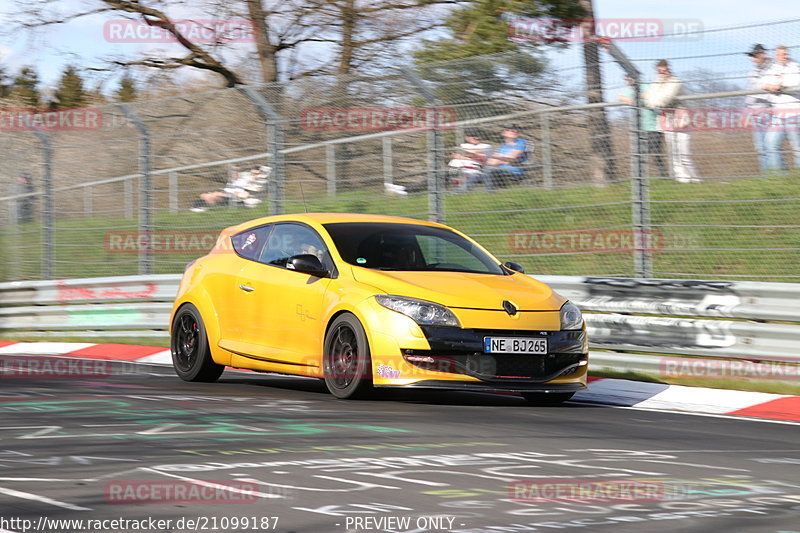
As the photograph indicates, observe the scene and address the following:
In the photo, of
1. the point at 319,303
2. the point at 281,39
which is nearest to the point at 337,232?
the point at 319,303

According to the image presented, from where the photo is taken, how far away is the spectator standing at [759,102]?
11211 mm

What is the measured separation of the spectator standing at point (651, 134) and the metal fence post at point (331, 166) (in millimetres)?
4423

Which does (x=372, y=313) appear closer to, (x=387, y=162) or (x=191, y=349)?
(x=191, y=349)

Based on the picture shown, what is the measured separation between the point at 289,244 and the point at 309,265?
0.82 m

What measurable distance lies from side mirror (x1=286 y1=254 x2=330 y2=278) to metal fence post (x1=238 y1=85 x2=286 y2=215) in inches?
221

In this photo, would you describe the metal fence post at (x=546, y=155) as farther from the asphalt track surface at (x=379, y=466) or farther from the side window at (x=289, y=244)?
the asphalt track surface at (x=379, y=466)

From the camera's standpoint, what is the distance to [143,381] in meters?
11.6

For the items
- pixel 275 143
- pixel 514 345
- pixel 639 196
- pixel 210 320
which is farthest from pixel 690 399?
pixel 275 143

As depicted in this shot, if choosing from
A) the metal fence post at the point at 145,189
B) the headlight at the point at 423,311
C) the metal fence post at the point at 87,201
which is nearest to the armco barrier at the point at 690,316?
the headlight at the point at 423,311

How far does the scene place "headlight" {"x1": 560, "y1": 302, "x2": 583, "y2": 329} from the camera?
32.7ft

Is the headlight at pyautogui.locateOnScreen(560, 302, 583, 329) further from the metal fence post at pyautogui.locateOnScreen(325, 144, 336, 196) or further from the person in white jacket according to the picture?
the metal fence post at pyautogui.locateOnScreen(325, 144, 336, 196)

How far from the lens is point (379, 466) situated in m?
6.59

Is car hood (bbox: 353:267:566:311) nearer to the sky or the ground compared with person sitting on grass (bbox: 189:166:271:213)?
nearer to the ground

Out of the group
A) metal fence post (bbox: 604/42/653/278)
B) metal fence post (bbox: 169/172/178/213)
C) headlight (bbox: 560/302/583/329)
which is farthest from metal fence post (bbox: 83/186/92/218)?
headlight (bbox: 560/302/583/329)
